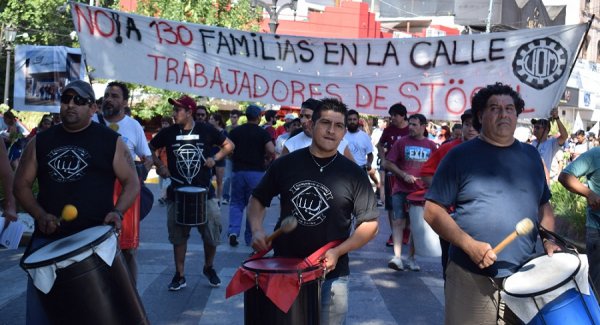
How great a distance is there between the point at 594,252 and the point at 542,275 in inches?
97.1

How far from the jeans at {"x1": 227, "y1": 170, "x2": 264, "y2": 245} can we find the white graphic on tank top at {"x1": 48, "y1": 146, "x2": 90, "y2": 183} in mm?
6032

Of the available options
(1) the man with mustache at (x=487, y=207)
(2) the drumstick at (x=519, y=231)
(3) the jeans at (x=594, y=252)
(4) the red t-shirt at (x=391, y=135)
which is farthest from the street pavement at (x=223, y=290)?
(2) the drumstick at (x=519, y=231)

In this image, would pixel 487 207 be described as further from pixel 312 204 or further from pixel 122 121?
pixel 122 121

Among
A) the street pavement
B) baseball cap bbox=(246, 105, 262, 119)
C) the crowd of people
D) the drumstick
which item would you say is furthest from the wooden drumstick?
baseball cap bbox=(246, 105, 262, 119)

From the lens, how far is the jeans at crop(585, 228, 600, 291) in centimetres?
630

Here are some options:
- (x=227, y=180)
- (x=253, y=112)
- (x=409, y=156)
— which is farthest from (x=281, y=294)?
(x=227, y=180)

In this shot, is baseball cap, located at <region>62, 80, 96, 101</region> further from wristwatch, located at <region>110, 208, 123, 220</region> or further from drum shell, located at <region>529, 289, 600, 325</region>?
→ drum shell, located at <region>529, 289, 600, 325</region>

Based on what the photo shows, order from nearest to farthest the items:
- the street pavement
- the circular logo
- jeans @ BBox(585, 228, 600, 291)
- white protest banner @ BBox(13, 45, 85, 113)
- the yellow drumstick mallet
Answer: the yellow drumstick mallet, jeans @ BBox(585, 228, 600, 291), the street pavement, the circular logo, white protest banner @ BBox(13, 45, 85, 113)

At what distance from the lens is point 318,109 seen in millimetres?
4980

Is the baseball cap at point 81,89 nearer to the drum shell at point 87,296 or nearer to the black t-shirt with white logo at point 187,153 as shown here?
the drum shell at point 87,296

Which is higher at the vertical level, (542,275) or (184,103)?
(184,103)

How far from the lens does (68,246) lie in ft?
15.3

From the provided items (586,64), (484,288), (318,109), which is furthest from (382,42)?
(586,64)

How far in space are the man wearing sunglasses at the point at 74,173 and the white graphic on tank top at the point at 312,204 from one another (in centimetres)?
115
